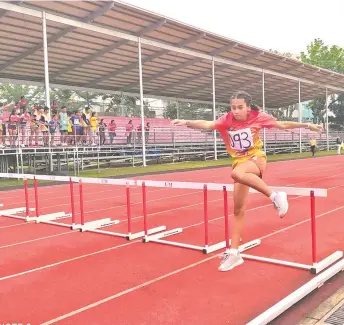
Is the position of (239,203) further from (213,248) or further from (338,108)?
(338,108)

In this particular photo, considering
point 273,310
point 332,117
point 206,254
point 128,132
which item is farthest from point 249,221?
point 332,117

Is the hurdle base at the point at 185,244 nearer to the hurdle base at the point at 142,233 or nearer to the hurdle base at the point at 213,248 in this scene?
the hurdle base at the point at 213,248

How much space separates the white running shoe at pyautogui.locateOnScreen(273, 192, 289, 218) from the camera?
4121mm

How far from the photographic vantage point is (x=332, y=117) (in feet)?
192

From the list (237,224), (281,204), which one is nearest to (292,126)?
(281,204)

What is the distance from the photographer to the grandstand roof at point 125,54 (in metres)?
17.5

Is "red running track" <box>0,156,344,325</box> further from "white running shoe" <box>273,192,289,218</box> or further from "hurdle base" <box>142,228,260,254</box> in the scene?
"white running shoe" <box>273,192,289,218</box>

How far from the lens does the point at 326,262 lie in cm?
461

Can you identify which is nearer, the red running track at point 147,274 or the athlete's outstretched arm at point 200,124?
the red running track at point 147,274

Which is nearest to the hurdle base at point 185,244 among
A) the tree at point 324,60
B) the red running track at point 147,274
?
the red running track at point 147,274

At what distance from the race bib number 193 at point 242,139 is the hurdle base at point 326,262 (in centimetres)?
155

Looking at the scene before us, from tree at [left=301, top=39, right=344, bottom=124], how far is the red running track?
51.0 metres

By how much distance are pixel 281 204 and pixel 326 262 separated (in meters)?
1.08

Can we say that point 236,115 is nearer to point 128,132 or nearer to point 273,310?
point 273,310
